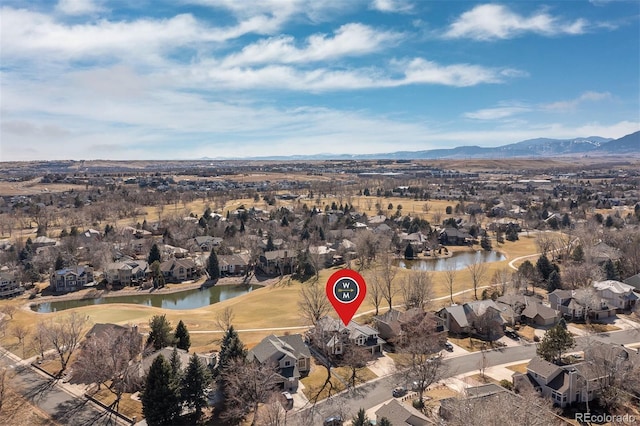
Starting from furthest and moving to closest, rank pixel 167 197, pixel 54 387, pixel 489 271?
pixel 167 197 → pixel 489 271 → pixel 54 387

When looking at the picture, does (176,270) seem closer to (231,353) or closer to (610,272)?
(231,353)

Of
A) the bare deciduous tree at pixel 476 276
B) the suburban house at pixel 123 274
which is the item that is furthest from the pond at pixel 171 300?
the bare deciduous tree at pixel 476 276

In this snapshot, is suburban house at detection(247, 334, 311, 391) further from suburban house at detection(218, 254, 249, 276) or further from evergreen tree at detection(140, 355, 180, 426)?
suburban house at detection(218, 254, 249, 276)

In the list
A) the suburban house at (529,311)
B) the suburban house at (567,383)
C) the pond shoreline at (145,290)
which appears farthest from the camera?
the pond shoreline at (145,290)

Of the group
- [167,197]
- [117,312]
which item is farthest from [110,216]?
[117,312]

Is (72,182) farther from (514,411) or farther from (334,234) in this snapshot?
(514,411)

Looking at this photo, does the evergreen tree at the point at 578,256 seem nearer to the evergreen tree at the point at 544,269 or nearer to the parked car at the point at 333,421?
the evergreen tree at the point at 544,269

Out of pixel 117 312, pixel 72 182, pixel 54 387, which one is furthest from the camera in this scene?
pixel 72 182
